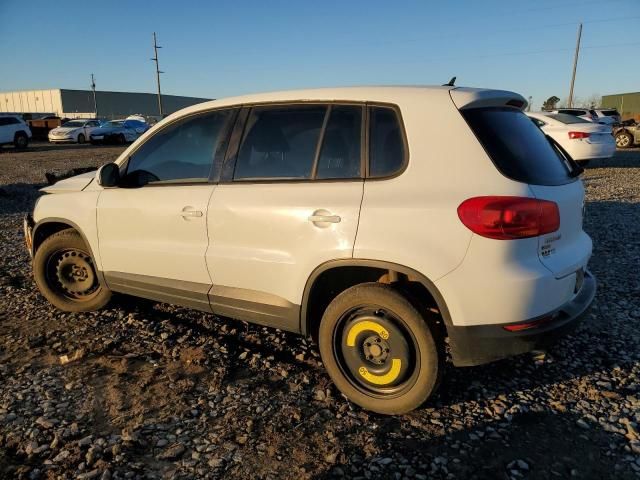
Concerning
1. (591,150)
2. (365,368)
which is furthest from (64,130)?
(365,368)

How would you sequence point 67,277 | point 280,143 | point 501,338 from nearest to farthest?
point 501,338 → point 280,143 → point 67,277

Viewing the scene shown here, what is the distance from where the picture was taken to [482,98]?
2820mm

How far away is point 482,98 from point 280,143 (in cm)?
131

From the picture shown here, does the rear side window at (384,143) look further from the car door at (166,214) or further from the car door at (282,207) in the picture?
the car door at (166,214)

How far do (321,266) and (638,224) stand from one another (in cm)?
702

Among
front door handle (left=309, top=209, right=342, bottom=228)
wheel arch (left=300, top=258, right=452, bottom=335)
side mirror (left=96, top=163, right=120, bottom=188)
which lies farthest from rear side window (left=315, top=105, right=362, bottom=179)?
side mirror (left=96, top=163, right=120, bottom=188)

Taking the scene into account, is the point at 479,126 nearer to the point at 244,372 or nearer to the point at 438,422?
the point at 438,422

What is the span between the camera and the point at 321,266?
2922 mm

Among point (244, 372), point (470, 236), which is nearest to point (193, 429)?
point (244, 372)

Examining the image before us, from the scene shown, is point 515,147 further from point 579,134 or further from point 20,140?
A: point 20,140

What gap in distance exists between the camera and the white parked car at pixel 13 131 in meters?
25.3

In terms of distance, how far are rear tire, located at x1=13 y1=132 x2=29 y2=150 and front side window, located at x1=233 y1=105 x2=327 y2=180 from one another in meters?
28.1

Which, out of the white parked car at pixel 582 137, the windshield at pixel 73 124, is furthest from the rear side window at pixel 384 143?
the windshield at pixel 73 124

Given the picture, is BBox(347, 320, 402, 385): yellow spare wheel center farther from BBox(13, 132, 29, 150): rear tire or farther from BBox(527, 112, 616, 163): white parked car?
BBox(13, 132, 29, 150): rear tire
